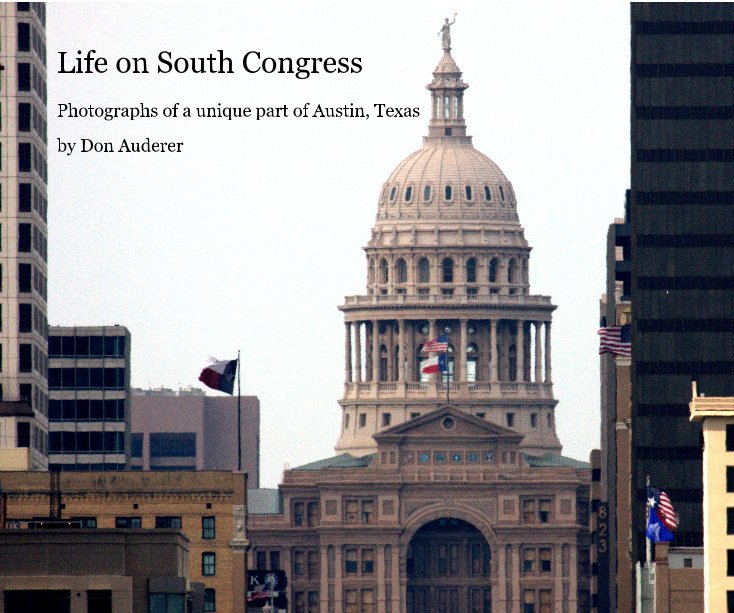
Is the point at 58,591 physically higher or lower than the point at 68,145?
lower

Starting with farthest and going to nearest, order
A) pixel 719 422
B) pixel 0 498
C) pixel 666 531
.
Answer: pixel 0 498
pixel 666 531
pixel 719 422

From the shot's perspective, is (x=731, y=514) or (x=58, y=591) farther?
(x=731, y=514)

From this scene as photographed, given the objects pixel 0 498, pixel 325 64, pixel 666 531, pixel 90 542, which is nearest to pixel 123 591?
pixel 90 542

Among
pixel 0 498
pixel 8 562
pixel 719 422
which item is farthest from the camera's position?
pixel 0 498

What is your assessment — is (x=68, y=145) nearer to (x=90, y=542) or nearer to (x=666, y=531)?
(x=666, y=531)

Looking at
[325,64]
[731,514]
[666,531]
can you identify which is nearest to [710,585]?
[731,514]

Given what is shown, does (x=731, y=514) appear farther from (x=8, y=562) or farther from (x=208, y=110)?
(x=8, y=562)

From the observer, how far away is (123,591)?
125500 millimetres

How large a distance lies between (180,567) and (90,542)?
275 inches

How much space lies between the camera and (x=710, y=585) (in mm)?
164625

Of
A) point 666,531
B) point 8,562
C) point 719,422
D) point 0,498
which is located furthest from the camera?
point 0,498

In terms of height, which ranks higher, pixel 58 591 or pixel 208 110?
pixel 208 110

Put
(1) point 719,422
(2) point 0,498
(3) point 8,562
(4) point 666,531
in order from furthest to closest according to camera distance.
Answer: (2) point 0,498
(4) point 666,531
(1) point 719,422
(3) point 8,562

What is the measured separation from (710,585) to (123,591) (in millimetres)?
45125
